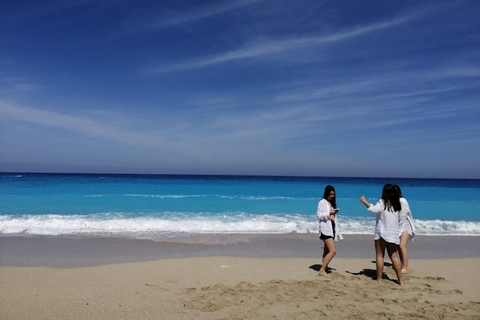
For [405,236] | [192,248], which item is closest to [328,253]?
[405,236]

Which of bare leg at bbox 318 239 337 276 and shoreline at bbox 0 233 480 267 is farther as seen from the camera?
shoreline at bbox 0 233 480 267

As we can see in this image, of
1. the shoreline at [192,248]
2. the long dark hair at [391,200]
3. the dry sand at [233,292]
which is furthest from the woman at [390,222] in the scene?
the shoreline at [192,248]

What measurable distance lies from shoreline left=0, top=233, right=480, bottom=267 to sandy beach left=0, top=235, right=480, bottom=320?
0.03 metres

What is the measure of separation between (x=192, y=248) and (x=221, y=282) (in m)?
2.88

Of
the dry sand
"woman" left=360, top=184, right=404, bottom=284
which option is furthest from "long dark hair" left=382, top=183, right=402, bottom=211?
the dry sand

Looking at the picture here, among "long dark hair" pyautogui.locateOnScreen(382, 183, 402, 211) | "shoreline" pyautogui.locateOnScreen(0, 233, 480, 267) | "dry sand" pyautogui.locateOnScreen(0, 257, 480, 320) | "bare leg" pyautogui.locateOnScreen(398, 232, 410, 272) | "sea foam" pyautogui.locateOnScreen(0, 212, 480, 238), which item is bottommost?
"sea foam" pyautogui.locateOnScreen(0, 212, 480, 238)

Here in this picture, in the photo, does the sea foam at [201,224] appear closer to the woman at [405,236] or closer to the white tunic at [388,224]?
the woman at [405,236]

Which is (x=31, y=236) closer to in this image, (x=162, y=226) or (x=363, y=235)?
(x=162, y=226)

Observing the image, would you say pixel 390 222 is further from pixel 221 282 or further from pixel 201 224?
pixel 201 224

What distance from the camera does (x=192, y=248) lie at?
337 inches

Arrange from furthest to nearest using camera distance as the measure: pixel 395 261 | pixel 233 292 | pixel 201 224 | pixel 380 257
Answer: pixel 201 224 < pixel 380 257 < pixel 395 261 < pixel 233 292

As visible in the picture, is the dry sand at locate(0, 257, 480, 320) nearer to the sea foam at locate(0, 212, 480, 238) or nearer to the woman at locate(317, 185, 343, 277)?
the woman at locate(317, 185, 343, 277)

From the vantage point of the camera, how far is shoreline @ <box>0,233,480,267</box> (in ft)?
24.4

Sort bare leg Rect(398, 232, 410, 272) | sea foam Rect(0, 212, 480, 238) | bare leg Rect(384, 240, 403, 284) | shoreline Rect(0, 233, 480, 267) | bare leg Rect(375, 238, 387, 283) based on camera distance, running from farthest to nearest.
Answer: sea foam Rect(0, 212, 480, 238)
shoreline Rect(0, 233, 480, 267)
bare leg Rect(398, 232, 410, 272)
bare leg Rect(375, 238, 387, 283)
bare leg Rect(384, 240, 403, 284)
